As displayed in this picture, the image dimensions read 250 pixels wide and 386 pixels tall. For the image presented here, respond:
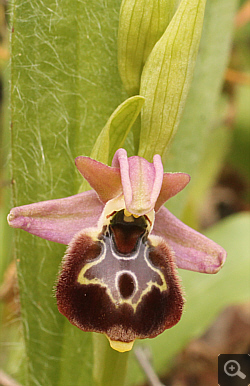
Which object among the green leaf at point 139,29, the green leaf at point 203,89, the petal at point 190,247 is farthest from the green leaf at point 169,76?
the green leaf at point 203,89

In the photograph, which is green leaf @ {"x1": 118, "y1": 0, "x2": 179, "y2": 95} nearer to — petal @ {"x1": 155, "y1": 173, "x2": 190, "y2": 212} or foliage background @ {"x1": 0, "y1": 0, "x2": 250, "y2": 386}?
foliage background @ {"x1": 0, "y1": 0, "x2": 250, "y2": 386}

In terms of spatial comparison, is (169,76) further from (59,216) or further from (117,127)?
(59,216)

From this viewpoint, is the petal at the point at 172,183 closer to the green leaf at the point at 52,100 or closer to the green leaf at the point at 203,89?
the green leaf at the point at 52,100

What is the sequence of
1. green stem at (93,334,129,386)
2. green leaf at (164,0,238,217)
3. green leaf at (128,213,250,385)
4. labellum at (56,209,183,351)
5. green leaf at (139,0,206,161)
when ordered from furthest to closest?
green leaf at (128,213,250,385) < green leaf at (164,0,238,217) < green stem at (93,334,129,386) < green leaf at (139,0,206,161) < labellum at (56,209,183,351)

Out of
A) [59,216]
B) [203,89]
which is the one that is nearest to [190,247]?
[59,216]

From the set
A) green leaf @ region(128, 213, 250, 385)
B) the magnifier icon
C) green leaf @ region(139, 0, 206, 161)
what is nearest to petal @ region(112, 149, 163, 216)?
green leaf @ region(139, 0, 206, 161)

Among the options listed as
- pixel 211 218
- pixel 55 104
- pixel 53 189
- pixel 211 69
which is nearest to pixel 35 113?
pixel 55 104

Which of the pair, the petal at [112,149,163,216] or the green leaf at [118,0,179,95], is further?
the green leaf at [118,0,179,95]
